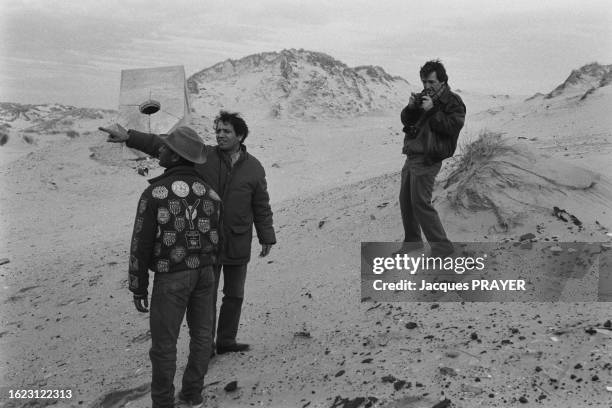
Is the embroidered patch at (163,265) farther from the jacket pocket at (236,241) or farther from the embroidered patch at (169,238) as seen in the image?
the jacket pocket at (236,241)

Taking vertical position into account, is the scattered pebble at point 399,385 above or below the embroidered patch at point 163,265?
below

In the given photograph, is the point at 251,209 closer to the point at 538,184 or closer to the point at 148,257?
the point at 148,257

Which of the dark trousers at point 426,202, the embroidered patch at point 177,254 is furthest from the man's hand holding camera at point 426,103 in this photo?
the embroidered patch at point 177,254

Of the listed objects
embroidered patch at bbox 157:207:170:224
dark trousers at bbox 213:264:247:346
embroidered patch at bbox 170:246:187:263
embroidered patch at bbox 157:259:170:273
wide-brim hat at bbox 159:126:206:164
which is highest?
wide-brim hat at bbox 159:126:206:164

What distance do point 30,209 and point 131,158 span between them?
2.91 metres

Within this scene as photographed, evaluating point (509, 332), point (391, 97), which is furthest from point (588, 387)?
point (391, 97)

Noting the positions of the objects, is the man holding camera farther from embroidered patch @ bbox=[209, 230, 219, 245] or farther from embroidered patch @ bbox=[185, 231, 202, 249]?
embroidered patch @ bbox=[185, 231, 202, 249]

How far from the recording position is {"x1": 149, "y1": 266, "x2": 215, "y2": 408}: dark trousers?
8.77 feet

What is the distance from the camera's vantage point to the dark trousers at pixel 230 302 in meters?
3.41

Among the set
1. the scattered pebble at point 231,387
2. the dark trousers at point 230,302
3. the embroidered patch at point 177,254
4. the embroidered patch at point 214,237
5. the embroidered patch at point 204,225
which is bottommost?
the scattered pebble at point 231,387

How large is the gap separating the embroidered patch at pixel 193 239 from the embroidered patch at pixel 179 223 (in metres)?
0.04

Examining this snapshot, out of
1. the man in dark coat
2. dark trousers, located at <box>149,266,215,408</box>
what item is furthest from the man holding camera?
dark trousers, located at <box>149,266,215,408</box>

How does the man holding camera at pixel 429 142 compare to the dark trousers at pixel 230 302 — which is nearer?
the dark trousers at pixel 230 302

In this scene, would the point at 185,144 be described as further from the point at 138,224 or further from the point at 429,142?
the point at 429,142
